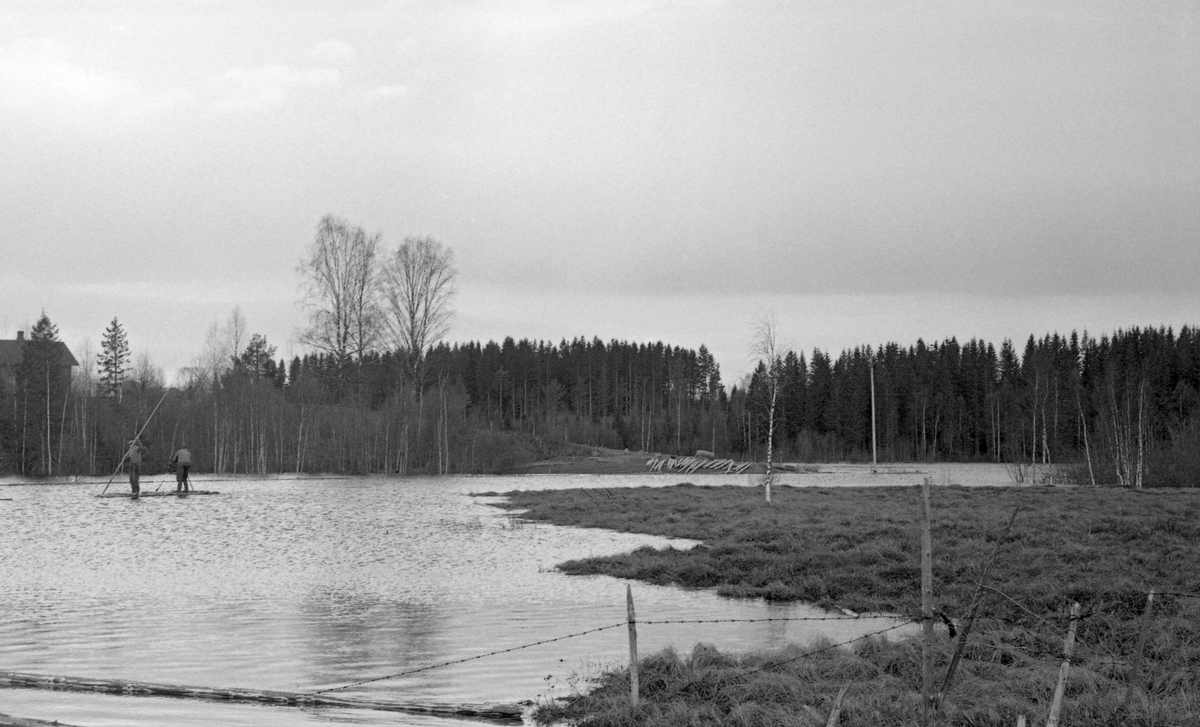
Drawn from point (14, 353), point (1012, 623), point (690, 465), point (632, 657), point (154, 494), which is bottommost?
point (690, 465)

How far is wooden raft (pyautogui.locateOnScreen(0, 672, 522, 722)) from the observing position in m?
11.4

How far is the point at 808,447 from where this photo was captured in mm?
142250

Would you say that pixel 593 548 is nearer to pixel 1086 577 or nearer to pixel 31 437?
pixel 1086 577

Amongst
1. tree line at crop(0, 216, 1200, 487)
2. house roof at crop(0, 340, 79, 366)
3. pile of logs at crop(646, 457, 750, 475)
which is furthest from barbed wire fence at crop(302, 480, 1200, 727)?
house roof at crop(0, 340, 79, 366)

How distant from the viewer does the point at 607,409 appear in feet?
598

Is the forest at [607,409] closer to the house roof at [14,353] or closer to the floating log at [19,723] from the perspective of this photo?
the house roof at [14,353]

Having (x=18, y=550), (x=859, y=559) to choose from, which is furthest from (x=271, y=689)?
(x=18, y=550)

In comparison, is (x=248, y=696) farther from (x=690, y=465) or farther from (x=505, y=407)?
(x=505, y=407)

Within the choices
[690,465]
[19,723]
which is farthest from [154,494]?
[690,465]

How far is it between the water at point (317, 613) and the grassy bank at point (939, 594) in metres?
1.55

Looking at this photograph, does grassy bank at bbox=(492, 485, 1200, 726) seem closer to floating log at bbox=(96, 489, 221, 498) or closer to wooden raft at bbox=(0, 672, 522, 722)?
wooden raft at bbox=(0, 672, 522, 722)

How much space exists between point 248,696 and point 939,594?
12.4 metres

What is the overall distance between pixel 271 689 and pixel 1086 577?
1431cm

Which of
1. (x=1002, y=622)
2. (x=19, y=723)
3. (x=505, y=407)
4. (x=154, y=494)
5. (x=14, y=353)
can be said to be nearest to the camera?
(x=19, y=723)
